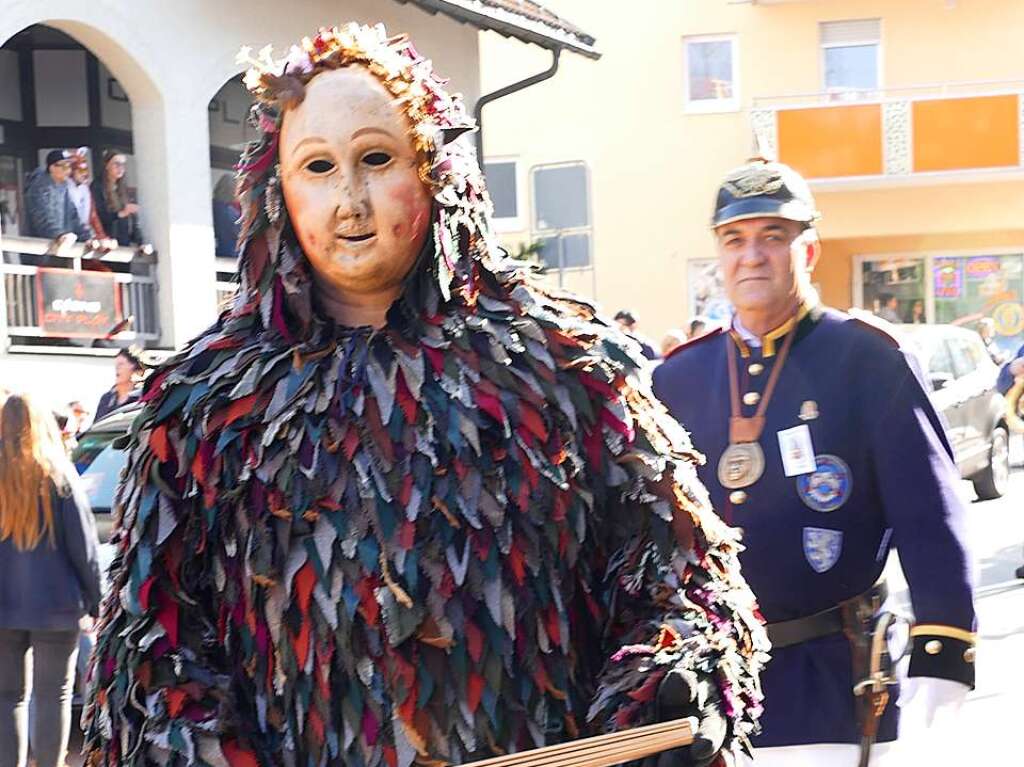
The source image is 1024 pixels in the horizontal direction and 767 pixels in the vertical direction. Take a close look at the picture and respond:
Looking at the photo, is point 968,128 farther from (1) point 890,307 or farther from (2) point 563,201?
(2) point 563,201

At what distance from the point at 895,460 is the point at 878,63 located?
931 inches

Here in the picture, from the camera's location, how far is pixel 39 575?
6363 mm

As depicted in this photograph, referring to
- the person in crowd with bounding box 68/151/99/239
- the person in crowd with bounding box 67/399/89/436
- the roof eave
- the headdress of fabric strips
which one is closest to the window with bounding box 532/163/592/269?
the roof eave

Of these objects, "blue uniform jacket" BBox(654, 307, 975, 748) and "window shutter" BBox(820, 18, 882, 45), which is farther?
"window shutter" BBox(820, 18, 882, 45)

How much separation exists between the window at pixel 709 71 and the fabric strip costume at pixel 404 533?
2441 cm

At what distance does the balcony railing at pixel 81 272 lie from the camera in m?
11.6

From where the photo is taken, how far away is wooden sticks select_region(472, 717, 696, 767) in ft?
7.13

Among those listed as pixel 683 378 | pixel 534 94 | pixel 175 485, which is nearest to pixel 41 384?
pixel 683 378

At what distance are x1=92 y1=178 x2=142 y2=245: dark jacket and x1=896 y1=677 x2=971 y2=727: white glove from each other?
9.92 meters

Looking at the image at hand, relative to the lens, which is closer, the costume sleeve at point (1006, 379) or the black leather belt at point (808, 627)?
the black leather belt at point (808, 627)

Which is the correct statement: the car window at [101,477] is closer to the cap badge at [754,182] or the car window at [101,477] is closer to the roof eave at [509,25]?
the cap badge at [754,182]

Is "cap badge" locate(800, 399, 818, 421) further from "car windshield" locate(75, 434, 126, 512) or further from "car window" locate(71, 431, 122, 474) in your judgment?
"car window" locate(71, 431, 122, 474)

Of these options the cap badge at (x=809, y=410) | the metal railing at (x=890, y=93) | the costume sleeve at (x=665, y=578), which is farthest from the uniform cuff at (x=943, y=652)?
the metal railing at (x=890, y=93)

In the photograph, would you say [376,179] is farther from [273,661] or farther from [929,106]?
[929,106]
